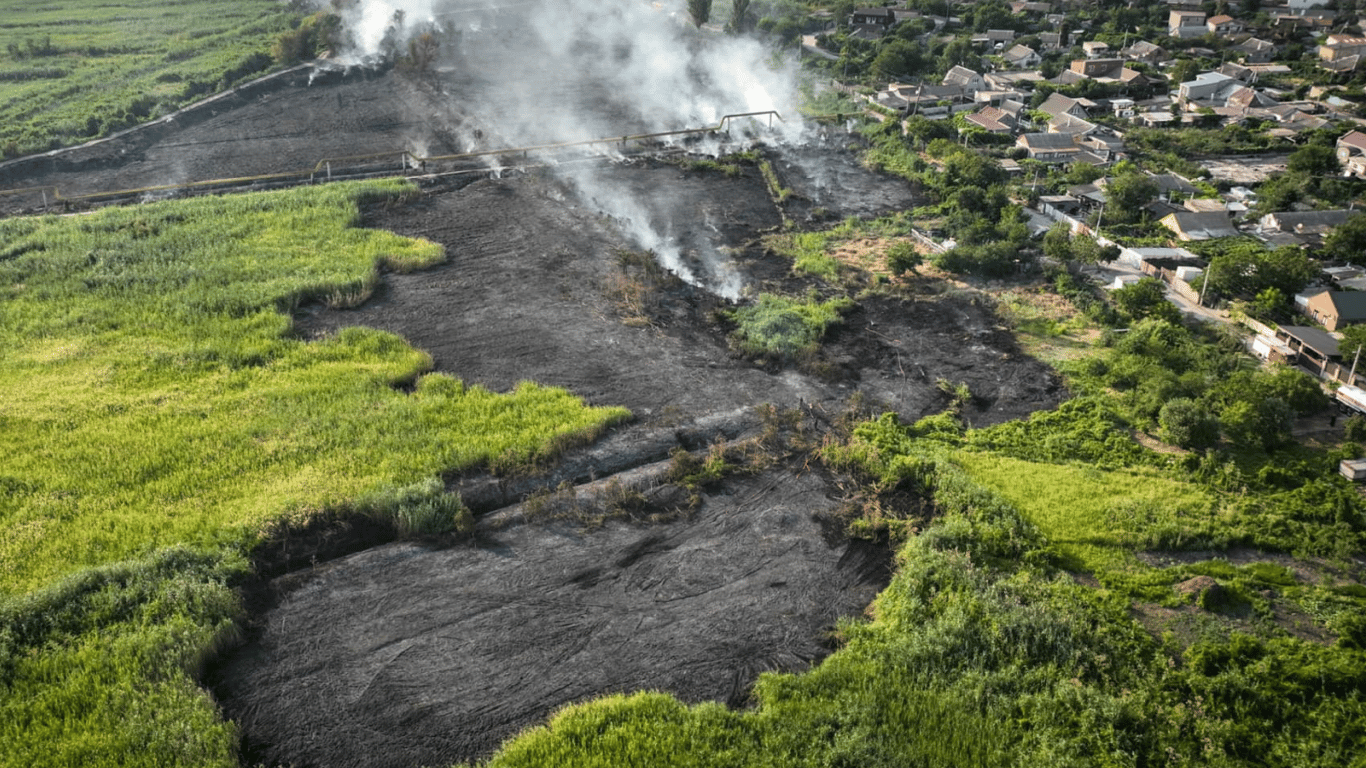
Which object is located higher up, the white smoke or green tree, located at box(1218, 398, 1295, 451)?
the white smoke

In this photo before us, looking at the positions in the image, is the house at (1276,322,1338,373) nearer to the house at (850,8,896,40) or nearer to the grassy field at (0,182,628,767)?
Answer: the grassy field at (0,182,628,767)

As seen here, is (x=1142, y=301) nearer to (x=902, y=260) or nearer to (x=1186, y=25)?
(x=902, y=260)

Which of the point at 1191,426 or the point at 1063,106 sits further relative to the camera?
the point at 1063,106

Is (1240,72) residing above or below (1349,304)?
above

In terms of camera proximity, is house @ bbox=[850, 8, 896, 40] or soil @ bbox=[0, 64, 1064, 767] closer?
soil @ bbox=[0, 64, 1064, 767]

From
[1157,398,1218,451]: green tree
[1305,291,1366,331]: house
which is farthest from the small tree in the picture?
[1305,291,1366,331]: house

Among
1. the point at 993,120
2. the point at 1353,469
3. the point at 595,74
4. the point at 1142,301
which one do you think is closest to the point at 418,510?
the point at 1353,469

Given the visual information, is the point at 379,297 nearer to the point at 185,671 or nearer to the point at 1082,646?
the point at 185,671
